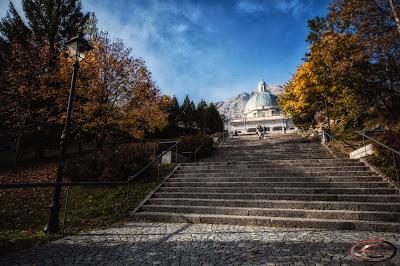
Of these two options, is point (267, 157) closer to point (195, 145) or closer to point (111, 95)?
point (195, 145)

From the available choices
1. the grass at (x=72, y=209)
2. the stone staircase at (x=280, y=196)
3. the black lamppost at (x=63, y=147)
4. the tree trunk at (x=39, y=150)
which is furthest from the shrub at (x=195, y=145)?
the tree trunk at (x=39, y=150)

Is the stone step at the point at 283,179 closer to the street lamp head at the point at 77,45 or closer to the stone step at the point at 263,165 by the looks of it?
the stone step at the point at 263,165

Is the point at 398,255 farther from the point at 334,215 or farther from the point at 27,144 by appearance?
the point at 27,144

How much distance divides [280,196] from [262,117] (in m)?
62.3

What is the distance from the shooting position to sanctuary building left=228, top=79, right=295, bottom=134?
65.6 metres

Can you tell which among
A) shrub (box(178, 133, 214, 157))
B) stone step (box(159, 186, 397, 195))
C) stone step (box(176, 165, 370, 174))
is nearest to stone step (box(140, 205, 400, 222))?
stone step (box(159, 186, 397, 195))

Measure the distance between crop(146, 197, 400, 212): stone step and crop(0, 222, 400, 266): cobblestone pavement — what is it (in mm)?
1447

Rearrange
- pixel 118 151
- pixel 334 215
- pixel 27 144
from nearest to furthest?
1. pixel 334 215
2. pixel 118 151
3. pixel 27 144

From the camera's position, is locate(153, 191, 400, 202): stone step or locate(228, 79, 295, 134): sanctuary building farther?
locate(228, 79, 295, 134): sanctuary building

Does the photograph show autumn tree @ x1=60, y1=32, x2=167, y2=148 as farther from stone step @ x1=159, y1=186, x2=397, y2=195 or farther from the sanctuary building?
the sanctuary building

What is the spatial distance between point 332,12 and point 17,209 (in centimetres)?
2064

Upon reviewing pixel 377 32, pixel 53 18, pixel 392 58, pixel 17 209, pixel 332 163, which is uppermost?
pixel 53 18

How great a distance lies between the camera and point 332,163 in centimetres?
1148

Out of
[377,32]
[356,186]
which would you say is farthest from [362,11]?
[356,186]
